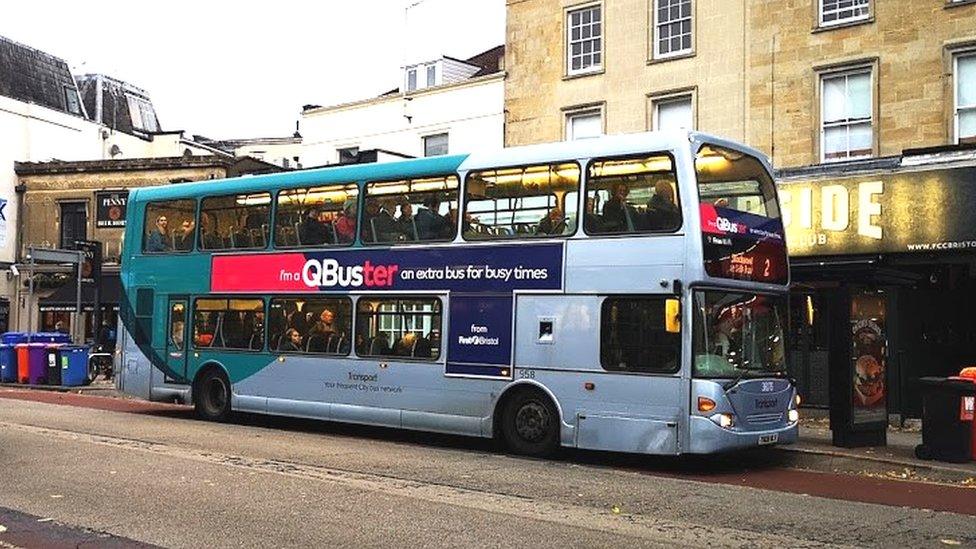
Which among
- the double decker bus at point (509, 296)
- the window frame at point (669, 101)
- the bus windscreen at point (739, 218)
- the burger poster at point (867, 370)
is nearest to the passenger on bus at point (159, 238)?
the double decker bus at point (509, 296)

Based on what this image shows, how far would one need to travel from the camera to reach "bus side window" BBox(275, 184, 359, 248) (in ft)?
51.6

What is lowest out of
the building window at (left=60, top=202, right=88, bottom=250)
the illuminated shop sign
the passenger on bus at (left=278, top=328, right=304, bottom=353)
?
the passenger on bus at (left=278, top=328, right=304, bottom=353)

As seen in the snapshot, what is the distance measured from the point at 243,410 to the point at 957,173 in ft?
43.3

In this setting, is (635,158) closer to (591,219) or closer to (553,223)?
(591,219)

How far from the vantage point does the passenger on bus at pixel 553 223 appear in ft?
43.9

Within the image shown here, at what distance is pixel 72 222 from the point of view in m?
37.1

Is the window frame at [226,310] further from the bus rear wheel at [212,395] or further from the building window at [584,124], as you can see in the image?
the building window at [584,124]

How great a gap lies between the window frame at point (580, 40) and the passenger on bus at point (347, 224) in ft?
33.1

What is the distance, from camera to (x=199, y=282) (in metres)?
17.8

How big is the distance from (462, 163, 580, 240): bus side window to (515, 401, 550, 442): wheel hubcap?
2348 millimetres

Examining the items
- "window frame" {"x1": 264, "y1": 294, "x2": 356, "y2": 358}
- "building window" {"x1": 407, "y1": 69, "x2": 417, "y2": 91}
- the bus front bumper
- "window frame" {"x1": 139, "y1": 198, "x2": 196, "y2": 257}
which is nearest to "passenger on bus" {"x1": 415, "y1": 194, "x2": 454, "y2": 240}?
"window frame" {"x1": 264, "y1": 294, "x2": 356, "y2": 358}

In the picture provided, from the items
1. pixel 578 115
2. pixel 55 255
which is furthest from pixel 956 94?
pixel 55 255

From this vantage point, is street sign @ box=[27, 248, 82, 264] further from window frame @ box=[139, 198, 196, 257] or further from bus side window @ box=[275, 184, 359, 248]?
bus side window @ box=[275, 184, 359, 248]

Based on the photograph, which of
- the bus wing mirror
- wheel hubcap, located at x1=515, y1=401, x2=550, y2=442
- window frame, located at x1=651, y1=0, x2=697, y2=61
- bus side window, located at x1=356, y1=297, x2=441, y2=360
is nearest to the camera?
the bus wing mirror
